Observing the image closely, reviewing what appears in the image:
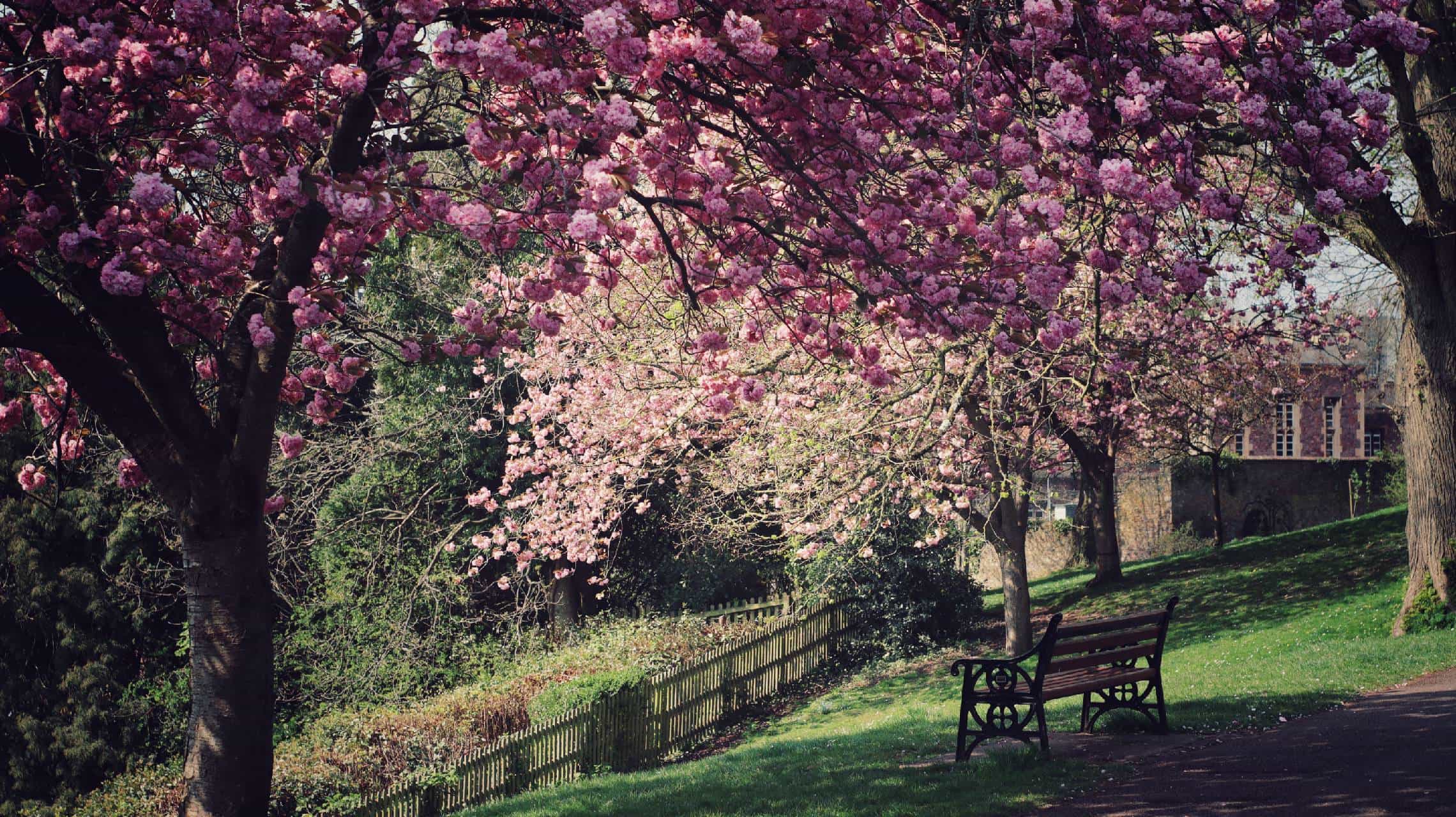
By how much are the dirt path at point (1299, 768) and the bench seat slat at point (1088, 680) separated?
42 cm

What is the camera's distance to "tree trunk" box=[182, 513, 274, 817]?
5.59m

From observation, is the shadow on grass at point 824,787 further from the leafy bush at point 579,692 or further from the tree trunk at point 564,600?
the tree trunk at point 564,600

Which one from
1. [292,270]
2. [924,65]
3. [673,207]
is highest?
[924,65]

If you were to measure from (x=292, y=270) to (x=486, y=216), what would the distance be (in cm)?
148

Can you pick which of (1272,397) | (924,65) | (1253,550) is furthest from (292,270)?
(1272,397)

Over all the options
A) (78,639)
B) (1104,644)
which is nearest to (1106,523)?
(1104,644)

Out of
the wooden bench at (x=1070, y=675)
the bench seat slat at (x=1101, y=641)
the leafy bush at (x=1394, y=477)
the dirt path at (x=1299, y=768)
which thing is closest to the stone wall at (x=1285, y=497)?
the leafy bush at (x=1394, y=477)

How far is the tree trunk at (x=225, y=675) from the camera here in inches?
220

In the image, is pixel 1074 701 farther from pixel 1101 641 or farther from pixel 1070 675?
pixel 1070 675

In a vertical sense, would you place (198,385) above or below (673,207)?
below

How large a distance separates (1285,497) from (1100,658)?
111 feet

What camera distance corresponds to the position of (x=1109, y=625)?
8508 mm

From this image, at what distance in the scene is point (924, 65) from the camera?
597 cm

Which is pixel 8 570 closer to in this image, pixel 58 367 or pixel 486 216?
pixel 58 367
